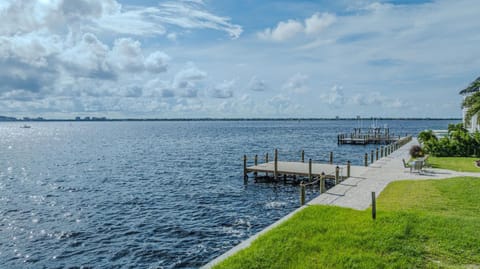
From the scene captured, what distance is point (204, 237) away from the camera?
15258 millimetres

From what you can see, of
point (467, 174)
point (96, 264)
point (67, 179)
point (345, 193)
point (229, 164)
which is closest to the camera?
point (96, 264)

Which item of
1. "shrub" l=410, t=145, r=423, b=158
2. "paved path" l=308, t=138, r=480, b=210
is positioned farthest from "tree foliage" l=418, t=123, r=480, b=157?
"paved path" l=308, t=138, r=480, b=210

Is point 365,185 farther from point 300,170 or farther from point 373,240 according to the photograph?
point 373,240

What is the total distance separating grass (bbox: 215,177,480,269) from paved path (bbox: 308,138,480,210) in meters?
1.56

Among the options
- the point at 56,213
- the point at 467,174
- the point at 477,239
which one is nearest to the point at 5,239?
the point at 56,213

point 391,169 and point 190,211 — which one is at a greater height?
point 391,169

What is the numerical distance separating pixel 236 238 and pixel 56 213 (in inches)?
480

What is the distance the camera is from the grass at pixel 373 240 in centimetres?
854

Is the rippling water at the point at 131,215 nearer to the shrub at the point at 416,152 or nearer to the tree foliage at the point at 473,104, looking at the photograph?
the shrub at the point at 416,152

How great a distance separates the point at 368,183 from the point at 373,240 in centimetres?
1059

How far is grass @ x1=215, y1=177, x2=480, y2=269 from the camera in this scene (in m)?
8.54

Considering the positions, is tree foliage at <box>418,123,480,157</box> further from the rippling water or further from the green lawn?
the rippling water

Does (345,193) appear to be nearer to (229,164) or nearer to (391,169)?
(391,169)

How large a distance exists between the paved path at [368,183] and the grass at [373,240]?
1.56 m
